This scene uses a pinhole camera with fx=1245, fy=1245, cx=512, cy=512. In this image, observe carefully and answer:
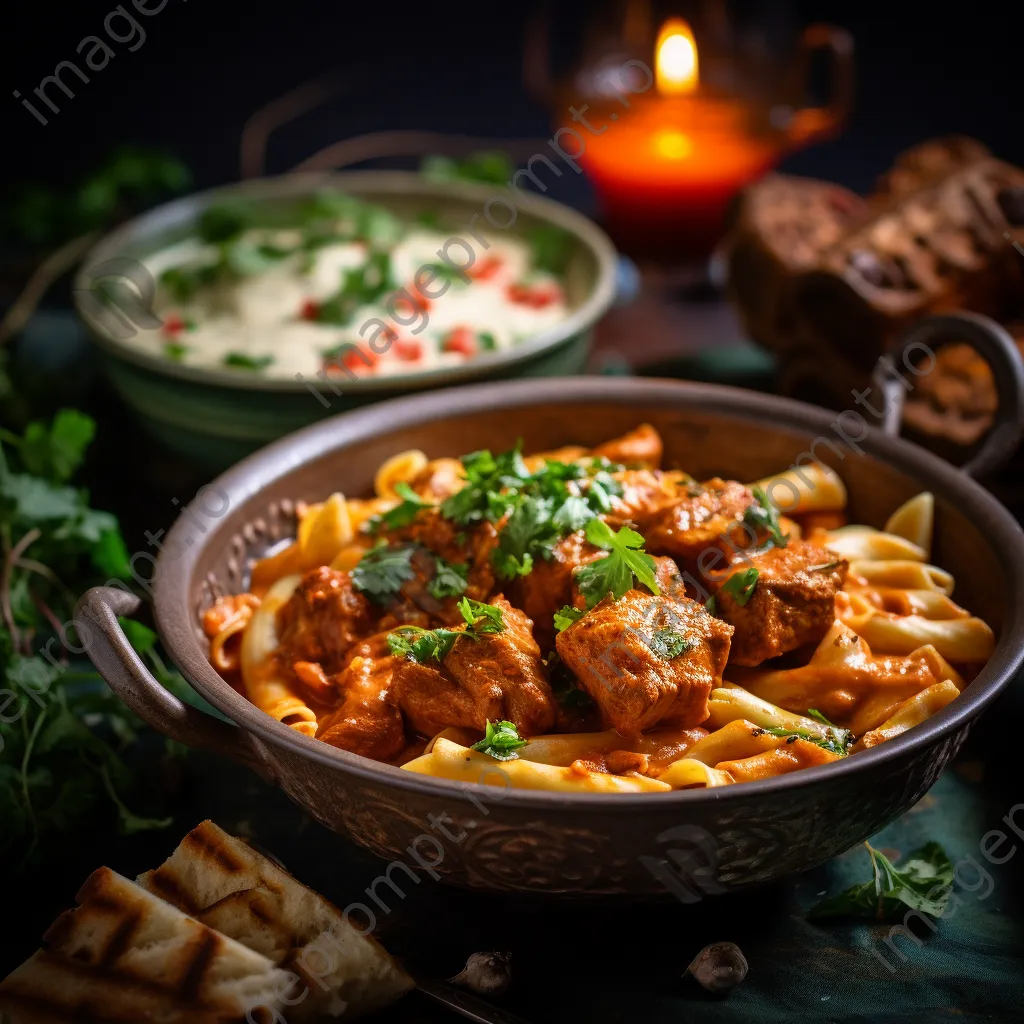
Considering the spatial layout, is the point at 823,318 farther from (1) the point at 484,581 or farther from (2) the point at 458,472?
(1) the point at 484,581

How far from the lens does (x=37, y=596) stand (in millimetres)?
4645

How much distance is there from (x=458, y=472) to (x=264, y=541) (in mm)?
690

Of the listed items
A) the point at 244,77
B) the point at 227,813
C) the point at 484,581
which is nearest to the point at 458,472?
the point at 484,581

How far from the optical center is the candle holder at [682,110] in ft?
21.7

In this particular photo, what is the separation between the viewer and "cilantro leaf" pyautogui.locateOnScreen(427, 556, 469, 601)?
3.64 m

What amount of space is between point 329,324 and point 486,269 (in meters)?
1.04

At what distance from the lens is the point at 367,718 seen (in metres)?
3.30

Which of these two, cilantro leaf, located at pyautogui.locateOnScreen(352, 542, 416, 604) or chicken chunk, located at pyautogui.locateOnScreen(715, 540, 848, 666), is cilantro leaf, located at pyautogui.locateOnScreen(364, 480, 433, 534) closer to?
cilantro leaf, located at pyautogui.locateOnScreen(352, 542, 416, 604)

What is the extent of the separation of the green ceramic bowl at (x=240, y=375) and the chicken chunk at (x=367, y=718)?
1.73 meters

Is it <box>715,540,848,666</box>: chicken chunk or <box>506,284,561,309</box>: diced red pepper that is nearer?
<box>715,540,848,666</box>: chicken chunk

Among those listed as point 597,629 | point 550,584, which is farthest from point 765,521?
point 597,629

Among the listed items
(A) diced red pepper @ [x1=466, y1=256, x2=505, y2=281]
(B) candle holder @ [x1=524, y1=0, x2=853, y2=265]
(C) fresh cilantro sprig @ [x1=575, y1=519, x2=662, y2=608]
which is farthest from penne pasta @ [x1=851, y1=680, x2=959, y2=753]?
(B) candle holder @ [x1=524, y1=0, x2=853, y2=265]

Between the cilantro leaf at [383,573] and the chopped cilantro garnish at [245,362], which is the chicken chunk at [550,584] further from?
the chopped cilantro garnish at [245,362]

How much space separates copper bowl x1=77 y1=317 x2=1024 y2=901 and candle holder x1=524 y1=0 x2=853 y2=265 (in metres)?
2.44
